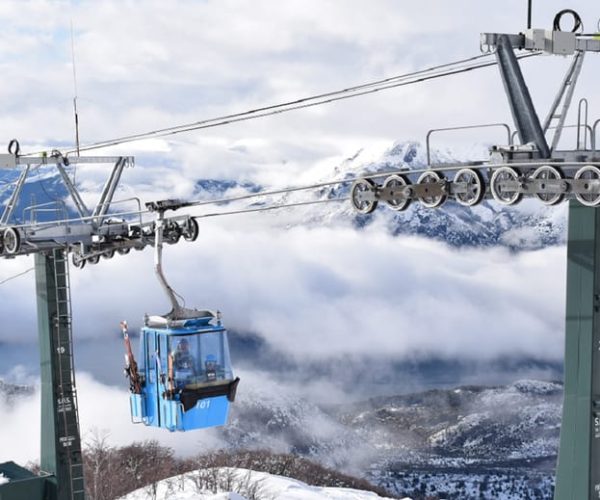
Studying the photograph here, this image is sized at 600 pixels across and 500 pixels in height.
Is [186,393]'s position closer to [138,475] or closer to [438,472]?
[138,475]

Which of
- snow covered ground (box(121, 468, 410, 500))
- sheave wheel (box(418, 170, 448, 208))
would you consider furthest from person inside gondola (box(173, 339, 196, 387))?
snow covered ground (box(121, 468, 410, 500))

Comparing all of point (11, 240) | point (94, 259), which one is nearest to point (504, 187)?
point (94, 259)

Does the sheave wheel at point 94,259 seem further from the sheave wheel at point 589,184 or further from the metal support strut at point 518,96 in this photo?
the sheave wheel at point 589,184

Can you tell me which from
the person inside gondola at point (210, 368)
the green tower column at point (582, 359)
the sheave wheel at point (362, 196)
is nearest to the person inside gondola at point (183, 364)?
the person inside gondola at point (210, 368)

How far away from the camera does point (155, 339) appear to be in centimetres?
1577

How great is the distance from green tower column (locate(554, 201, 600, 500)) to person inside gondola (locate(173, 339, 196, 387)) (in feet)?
20.2

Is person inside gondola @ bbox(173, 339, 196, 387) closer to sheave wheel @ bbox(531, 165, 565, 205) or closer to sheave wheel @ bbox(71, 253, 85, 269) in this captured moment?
sheave wheel @ bbox(71, 253, 85, 269)

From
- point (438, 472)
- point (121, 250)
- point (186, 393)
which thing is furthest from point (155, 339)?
point (438, 472)

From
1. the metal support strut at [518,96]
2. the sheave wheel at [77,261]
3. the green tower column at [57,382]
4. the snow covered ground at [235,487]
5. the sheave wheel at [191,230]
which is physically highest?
the metal support strut at [518,96]

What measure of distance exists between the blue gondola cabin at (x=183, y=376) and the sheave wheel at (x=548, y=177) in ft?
21.4

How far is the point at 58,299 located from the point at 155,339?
19.8 feet

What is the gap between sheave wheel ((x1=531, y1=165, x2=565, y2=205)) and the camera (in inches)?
446

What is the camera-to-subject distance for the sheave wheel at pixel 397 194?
1304 cm

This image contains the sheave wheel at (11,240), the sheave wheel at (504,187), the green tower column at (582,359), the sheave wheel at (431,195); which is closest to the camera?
the sheave wheel at (504,187)
